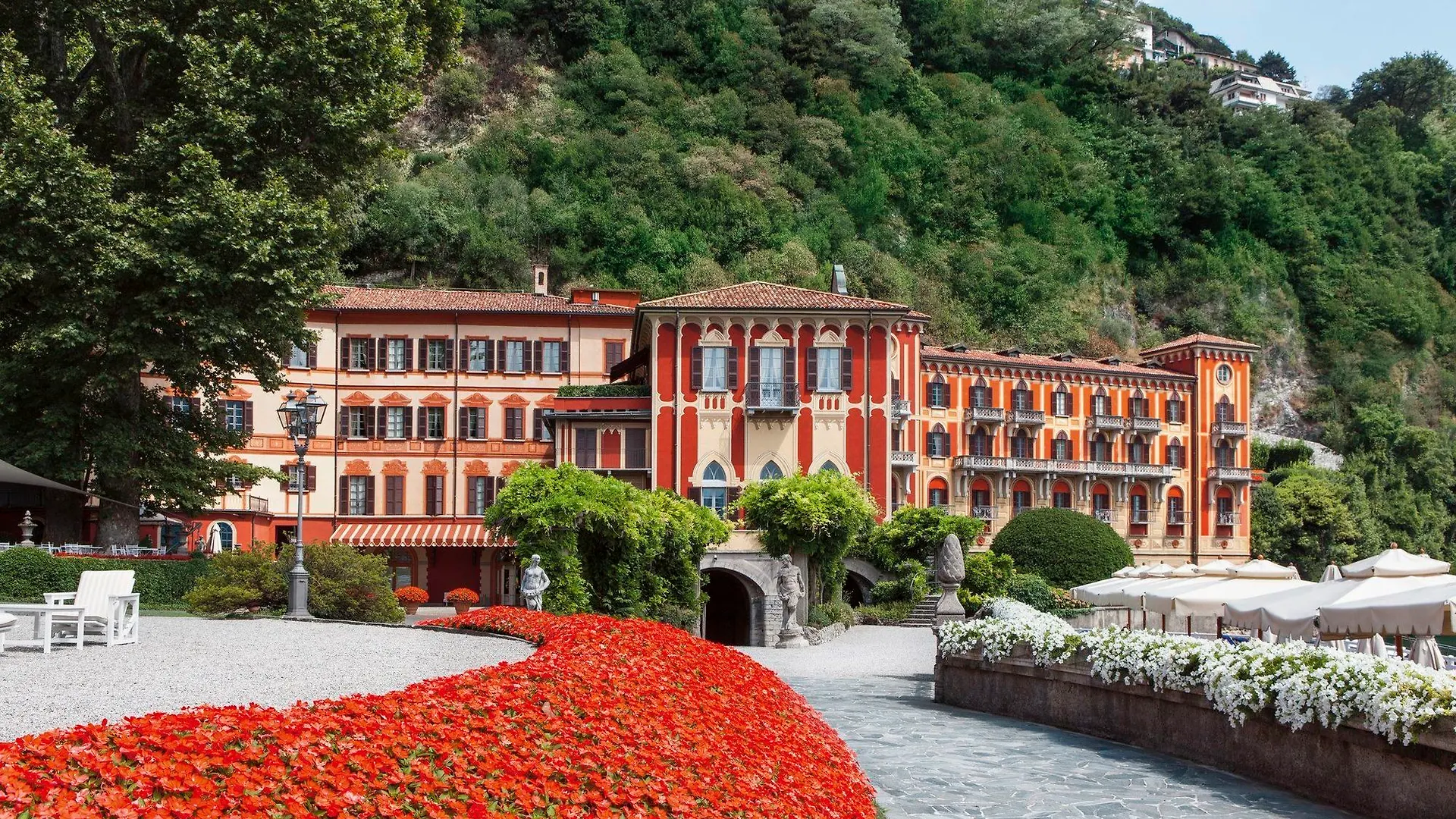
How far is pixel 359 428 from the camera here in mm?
49625

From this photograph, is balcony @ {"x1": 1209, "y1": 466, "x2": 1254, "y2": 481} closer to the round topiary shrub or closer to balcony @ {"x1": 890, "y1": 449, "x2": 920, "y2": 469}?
balcony @ {"x1": 890, "y1": 449, "x2": 920, "y2": 469}

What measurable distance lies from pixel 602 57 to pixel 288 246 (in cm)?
5592

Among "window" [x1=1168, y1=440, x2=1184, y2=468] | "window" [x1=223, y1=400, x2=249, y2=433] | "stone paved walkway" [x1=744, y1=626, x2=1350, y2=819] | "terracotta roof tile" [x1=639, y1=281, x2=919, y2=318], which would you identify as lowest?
"stone paved walkway" [x1=744, y1=626, x2=1350, y2=819]

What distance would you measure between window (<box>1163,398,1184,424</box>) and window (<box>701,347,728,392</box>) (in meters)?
26.4

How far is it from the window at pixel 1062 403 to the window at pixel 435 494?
87.8ft

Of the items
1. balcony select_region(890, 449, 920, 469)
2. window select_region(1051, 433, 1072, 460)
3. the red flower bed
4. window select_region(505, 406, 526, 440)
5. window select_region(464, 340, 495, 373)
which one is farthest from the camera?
Result: window select_region(1051, 433, 1072, 460)

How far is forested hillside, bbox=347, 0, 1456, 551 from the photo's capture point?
223ft

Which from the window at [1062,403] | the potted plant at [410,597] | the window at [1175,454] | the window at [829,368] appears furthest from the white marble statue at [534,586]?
the window at [1175,454]

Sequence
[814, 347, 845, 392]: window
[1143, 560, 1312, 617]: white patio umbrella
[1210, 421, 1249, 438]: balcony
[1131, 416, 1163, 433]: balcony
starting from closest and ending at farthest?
[1143, 560, 1312, 617]: white patio umbrella < [814, 347, 845, 392]: window < [1131, 416, 1163, 433]: balcony < [1210, 421, 1249, 438]: balcony

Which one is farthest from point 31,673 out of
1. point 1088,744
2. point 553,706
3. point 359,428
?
point 359,428

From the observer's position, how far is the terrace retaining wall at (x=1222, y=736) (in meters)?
10.6

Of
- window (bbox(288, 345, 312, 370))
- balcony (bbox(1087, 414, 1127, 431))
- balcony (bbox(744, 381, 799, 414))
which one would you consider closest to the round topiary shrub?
balcony (bbox(744, 381, 799, 414))

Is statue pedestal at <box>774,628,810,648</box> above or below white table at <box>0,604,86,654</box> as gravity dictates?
below

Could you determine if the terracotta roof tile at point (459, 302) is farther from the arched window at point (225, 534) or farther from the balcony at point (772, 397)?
the arched window at point (225, 534)
